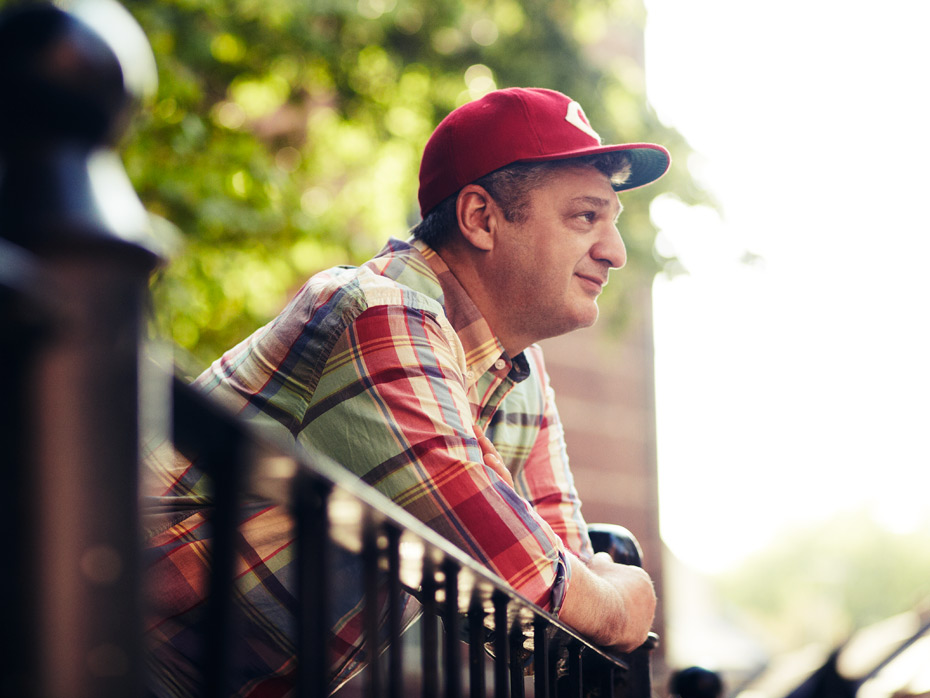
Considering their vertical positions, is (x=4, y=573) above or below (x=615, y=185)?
below

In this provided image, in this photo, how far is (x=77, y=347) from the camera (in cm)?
58

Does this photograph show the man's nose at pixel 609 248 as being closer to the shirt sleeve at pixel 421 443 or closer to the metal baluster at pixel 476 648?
the shirt sleeve at pixel 421 443

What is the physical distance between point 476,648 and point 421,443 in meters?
0.54

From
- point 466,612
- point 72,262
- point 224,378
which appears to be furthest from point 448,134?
point 72,262

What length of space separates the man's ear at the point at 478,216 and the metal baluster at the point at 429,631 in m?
1.51

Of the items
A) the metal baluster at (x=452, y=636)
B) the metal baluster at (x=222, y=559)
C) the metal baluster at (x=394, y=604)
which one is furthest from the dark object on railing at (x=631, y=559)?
the metal baluster at (x=222, y=559)

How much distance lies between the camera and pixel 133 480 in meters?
0.61

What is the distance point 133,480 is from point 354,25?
273 inches

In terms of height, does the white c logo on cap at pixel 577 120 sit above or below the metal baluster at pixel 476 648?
above

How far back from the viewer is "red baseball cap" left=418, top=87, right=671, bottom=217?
8.21 ft

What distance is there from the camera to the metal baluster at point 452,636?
1172 millimetres

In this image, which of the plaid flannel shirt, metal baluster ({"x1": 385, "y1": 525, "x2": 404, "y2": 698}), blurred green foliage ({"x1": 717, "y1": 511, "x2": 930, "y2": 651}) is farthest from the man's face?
blurred green foliage ({"x1": 717, "y1": 511, "x2": 930, "y2": 651})

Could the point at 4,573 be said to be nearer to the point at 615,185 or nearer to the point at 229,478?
the point at 229,478

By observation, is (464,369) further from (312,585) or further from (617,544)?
(312,585)
